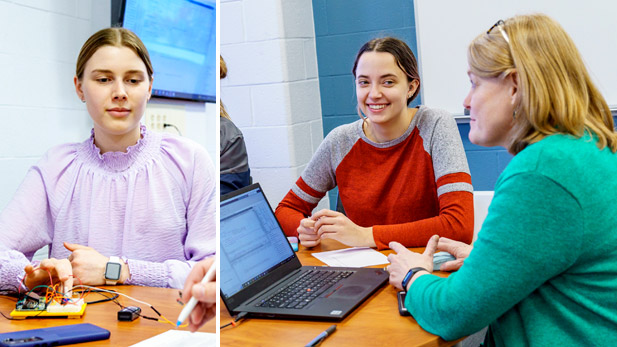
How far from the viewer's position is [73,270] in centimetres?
116

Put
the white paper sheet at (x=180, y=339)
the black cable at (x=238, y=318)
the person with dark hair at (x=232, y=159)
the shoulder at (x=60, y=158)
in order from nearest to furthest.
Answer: the white paper sheet at (x=180, y=339) < the black cable at (x=238, y=318) < the shoulder at (x=60, y=158) < the person with dark hair at (x=232, y=159)

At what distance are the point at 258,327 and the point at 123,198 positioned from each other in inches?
19.0

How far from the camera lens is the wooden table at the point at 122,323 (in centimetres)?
92

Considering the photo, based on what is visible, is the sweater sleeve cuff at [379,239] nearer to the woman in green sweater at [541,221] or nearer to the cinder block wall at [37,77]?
the woman in green sweater at [541,221]

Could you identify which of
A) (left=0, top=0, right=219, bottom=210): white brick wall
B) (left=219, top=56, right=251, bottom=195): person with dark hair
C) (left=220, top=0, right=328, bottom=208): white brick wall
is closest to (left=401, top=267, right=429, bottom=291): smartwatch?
(left=219, top=56, right=251, bottom=195): person with dark hair

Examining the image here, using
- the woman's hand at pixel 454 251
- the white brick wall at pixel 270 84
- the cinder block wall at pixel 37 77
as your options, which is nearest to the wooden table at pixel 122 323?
the woman's hand at pixel 454 251

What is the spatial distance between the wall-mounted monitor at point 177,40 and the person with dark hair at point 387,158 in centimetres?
56

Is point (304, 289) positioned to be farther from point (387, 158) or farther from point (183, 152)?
point (387, 158)

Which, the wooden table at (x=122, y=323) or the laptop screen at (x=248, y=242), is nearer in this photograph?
the wooden table at (x=122, y=323)

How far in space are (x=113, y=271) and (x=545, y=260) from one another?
2.71 ft

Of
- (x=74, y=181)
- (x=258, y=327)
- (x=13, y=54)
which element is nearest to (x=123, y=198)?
(x=74, y=181)

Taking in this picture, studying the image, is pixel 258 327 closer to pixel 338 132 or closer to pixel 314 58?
pixel 338 132

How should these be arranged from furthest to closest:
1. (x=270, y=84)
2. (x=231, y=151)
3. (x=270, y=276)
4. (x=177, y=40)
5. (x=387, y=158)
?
(x=270, y=84), (x=231, y=151), (x=387, y=158), (x=177, y=40), (x=270, y=276)

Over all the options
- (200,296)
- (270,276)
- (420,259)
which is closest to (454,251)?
(420,259)
